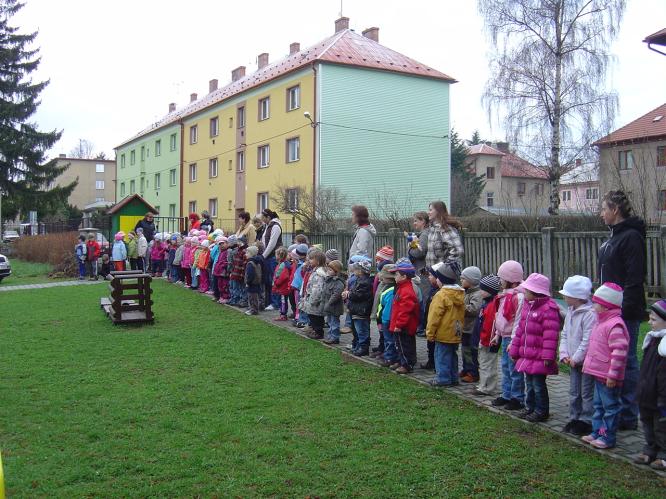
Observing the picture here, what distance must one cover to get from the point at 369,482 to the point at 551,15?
93.8ft

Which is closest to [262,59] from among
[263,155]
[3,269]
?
[263,155]

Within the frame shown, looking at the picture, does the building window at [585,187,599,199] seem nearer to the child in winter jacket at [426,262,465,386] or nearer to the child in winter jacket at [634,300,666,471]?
the child in winter jacket at [426,262,465,386]

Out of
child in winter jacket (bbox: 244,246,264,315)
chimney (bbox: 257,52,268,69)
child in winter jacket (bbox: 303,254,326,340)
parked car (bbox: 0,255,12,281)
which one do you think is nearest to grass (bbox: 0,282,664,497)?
child in winter jacket (bbox: 303,254,326,340)

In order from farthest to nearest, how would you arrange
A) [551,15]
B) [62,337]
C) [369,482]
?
[551,15], [62,337], [369,482]

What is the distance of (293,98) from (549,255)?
77.3ft

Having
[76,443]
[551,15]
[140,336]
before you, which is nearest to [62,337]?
[140,336]

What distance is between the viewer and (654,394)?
488 centimetres

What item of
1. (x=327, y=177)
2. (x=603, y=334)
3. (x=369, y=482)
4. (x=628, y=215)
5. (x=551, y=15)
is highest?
(x=551, y=15)

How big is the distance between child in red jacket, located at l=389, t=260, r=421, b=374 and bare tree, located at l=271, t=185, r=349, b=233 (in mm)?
13293

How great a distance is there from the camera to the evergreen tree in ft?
140

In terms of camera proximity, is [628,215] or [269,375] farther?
[269,375]

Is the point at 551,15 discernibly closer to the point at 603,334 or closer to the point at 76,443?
the point at 603,334

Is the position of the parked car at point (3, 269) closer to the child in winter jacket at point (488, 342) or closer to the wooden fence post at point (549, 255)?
the wooden fence post at point (549, 255)

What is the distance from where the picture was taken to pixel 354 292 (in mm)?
9000
